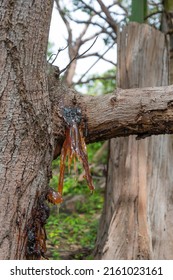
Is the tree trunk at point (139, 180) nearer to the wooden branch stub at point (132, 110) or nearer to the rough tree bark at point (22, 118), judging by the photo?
the wooden branch stub at point (132, 110)

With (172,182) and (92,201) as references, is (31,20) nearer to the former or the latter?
(172,182)

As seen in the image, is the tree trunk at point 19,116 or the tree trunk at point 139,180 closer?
the tree trunk at point 19,116

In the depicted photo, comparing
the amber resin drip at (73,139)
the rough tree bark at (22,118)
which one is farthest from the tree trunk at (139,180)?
the rough tree bark at (22,118)

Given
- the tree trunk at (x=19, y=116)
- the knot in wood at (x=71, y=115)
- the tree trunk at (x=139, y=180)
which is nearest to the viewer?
the tree trunk at (x=19, y=116)

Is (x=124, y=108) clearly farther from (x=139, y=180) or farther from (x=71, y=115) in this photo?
(x=139, y=180)

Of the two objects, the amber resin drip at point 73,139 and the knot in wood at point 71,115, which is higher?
the knot in wood at point 71,115
